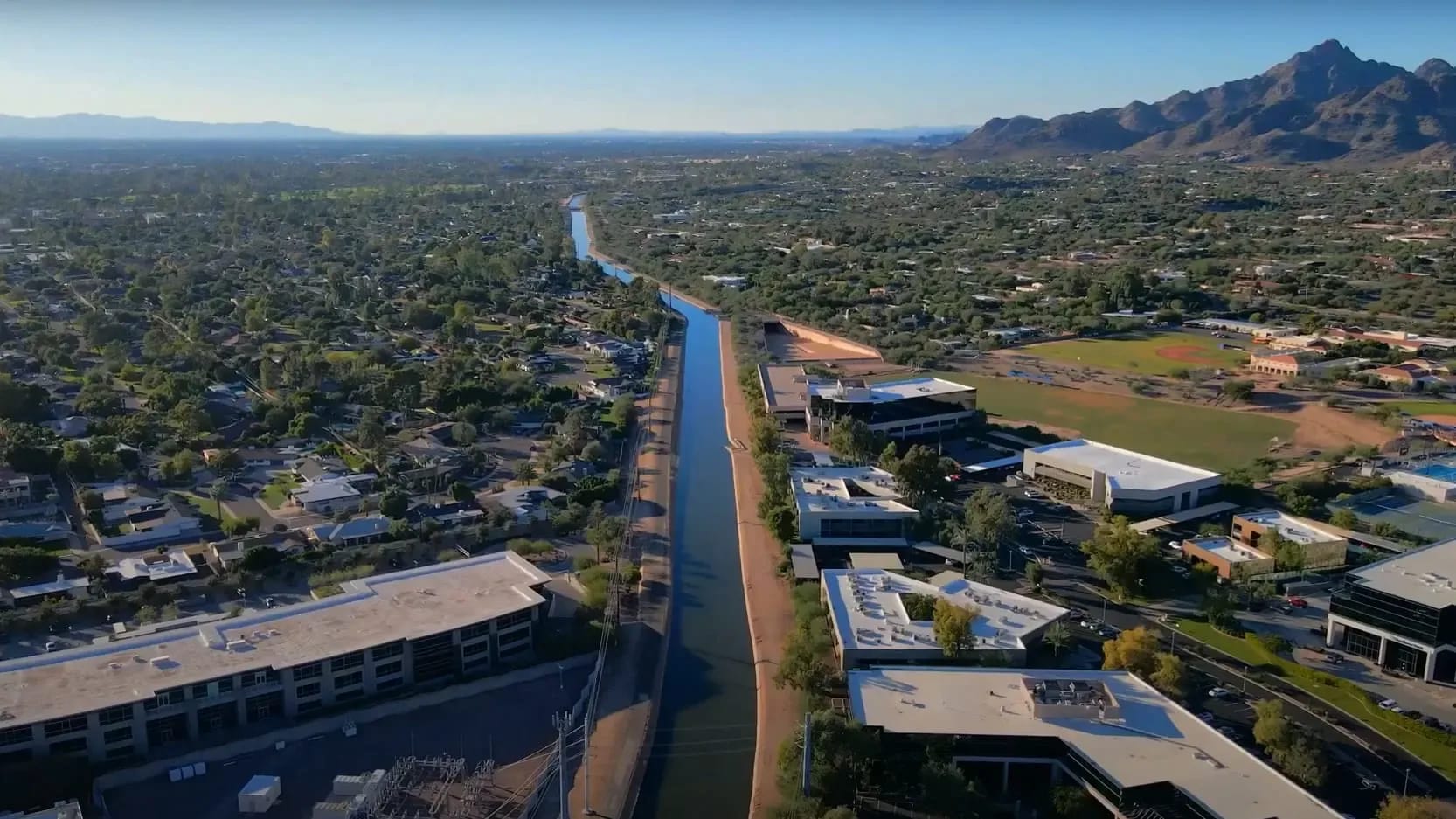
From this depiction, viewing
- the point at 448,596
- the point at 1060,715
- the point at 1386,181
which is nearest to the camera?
the point at 1060,715

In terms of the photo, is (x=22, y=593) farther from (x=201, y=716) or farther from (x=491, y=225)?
(x=491, y=225)

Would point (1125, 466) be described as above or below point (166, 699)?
above

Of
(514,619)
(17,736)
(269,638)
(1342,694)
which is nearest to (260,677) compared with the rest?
(269,638)

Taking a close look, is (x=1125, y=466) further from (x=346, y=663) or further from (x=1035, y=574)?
(x=346, y=663)

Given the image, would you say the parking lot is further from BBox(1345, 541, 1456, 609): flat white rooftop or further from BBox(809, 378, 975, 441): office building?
BBox(809, 378, 975, 441): office building

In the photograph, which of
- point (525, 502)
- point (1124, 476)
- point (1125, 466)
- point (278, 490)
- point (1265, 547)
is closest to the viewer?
point (1265, 547)

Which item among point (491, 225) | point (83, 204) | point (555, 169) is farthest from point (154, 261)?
point (555, 169)

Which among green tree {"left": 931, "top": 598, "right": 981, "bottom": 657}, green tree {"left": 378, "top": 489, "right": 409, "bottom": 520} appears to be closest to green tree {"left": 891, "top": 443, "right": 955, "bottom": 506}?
green tree {"left": 931, "top": 598, "right": 981, "bottom": 657}
